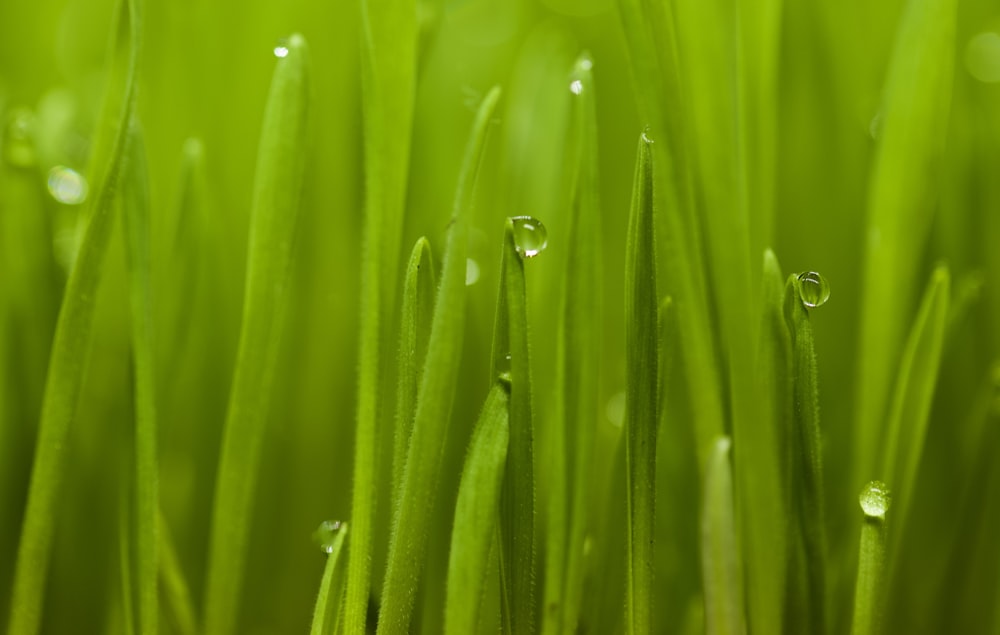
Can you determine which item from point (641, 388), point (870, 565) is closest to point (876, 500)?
point (870, 565)

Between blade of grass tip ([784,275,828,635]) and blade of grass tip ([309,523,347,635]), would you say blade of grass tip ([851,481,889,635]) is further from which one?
blade of grass tip ([309,523,347,635])

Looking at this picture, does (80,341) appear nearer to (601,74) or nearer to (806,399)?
(806,399)

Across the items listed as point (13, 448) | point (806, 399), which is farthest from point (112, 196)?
point (806, 399)

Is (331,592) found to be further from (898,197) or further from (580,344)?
(898,197)

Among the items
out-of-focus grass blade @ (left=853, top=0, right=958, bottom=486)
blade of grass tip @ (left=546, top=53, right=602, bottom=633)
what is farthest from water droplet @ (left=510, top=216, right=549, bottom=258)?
out-of-focus grass blade @ (left=853, top=0, right=958, bottom=486)

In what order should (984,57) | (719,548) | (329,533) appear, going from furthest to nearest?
(984,57), (329,533), (719,548)

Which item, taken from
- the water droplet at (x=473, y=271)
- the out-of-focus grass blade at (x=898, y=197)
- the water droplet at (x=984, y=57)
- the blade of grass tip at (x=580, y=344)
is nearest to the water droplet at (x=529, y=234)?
the blade of grass tip at (x=580, y=344)

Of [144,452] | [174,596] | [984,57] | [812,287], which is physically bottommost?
[174,596]
